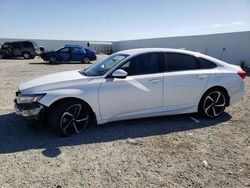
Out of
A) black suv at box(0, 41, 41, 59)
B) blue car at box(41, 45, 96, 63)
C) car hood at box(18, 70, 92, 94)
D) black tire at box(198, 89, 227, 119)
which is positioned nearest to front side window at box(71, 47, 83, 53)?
blue car at box(41, 45, 96, 63)

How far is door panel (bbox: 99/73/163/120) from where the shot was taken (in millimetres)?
4742

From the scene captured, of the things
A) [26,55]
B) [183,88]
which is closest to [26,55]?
[26,55]

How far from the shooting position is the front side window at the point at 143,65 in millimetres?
5023

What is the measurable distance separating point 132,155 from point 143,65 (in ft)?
6.39

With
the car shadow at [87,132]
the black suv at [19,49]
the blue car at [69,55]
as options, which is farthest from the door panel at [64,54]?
the car shadow at [87,132]

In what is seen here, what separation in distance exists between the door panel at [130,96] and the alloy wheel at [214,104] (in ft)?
4.00

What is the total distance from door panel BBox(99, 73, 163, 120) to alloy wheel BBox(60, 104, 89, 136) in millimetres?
361

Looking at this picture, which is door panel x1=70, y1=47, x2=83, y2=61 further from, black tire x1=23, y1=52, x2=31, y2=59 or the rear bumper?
the rear bumper

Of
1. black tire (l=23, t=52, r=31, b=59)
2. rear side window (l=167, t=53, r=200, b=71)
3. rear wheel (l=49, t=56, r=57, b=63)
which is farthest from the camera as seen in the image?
black tire (l=23, t=52, r=31, b=59)

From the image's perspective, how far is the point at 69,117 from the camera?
4.64 metres

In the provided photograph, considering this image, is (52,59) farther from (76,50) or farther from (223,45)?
(223,45)

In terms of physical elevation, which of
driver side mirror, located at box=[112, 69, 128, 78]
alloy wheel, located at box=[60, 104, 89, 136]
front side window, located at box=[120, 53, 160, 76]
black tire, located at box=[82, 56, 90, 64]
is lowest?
black tire, located at box=[82, 56, 90, 64]

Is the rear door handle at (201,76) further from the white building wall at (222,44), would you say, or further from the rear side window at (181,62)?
the white building wall at (222,44)

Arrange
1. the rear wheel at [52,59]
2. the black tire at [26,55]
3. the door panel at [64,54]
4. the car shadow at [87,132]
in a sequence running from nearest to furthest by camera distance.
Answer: the car shadow at [87,132] → the rear wheel at [52,59] → the door panel at [64,54] → the black tire at [26,55]
